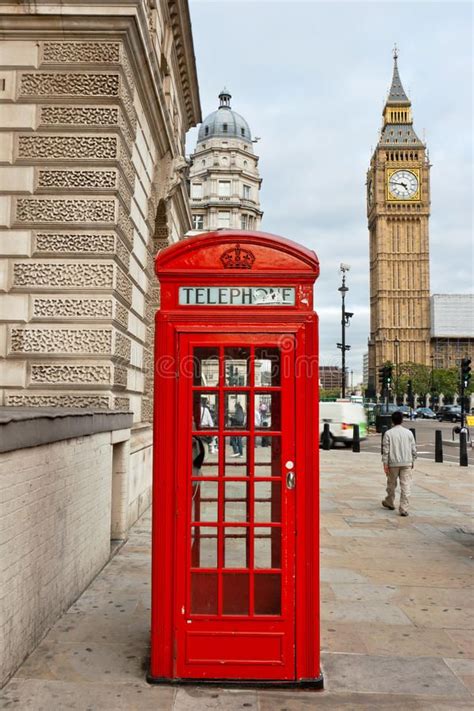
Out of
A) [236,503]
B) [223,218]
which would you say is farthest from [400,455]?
[223,218]

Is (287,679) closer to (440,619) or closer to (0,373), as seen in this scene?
(440,619)

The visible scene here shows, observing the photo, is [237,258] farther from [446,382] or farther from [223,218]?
[446,382]

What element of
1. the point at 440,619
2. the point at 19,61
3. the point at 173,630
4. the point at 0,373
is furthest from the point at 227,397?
the point at 19,61

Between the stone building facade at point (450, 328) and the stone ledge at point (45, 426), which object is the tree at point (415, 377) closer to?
the stone building facade at point (450, 328)

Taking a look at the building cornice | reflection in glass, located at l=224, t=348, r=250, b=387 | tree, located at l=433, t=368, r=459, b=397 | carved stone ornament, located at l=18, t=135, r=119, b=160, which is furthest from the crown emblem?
tree, located at l=433, t=368, r=459, b=397

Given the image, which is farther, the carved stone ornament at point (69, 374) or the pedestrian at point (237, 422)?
the carved stone ornament at point (69, 374)

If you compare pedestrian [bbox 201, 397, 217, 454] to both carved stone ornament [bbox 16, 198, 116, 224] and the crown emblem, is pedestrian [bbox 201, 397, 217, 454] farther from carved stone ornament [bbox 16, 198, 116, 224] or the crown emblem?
carved stone ornament [bbox 16, 198, 116, 224]

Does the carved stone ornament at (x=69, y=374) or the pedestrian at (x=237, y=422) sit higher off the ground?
the carved stone ornament at (x=69, y=374)

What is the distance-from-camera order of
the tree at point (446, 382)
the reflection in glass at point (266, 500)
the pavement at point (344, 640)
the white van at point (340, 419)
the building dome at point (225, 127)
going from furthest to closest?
the tree at point (446, 382) → the building dome at point (225, 127) → the white van at point (340, 419) → the reflection in glass at point (266, 500) → the pavement at point (344, 640)

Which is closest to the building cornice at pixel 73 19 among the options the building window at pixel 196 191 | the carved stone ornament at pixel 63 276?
the carved stone ornament at pixel 63 276

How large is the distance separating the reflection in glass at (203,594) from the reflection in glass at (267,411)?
983 millimetres

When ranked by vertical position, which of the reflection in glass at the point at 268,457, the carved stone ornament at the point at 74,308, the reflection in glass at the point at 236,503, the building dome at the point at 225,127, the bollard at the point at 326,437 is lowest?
the bollard at the point at 326,437

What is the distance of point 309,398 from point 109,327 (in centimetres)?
379

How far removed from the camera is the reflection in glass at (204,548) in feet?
13.2
